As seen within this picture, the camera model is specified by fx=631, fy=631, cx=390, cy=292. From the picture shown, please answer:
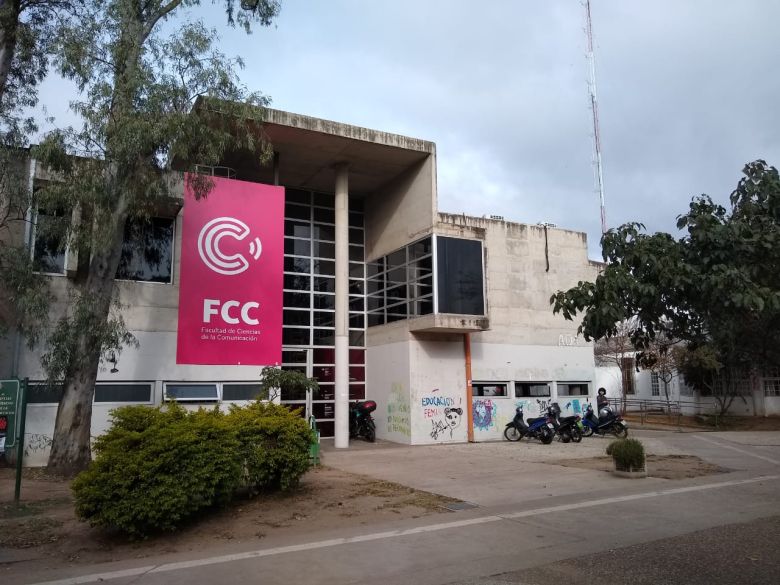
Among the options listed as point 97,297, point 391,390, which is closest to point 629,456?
point 391,390

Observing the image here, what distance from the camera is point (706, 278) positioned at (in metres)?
5.21

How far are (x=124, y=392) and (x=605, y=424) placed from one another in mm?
14874

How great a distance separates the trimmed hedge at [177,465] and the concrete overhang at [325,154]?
10.6 metres

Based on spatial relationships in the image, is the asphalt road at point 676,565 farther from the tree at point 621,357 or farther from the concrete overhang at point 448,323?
the tree at point 621,357

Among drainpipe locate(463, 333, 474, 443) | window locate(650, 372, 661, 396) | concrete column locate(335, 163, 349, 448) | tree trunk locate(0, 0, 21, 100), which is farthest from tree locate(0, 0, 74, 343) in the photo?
window locate(650, 372, 661, 396)

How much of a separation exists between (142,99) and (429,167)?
10.5m

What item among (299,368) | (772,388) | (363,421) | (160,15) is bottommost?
(363,421)

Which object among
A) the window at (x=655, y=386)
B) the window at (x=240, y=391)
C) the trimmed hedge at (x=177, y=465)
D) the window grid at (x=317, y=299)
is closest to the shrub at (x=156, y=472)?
the trimmed hedge at (x=177, y=465)

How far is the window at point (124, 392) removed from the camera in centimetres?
1605

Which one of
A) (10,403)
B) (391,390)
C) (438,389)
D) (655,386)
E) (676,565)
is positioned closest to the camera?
(676,565)

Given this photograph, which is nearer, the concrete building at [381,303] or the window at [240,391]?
the concrete building at [381,303]

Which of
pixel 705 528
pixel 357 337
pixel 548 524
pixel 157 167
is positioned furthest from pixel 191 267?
pixel 705 528

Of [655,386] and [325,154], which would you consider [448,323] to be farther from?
[655,386]

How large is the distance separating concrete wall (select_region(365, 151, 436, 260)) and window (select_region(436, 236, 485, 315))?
1038 mm
